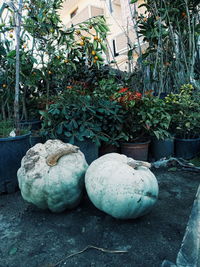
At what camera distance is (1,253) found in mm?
981

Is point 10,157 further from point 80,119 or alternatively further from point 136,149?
point 136,149

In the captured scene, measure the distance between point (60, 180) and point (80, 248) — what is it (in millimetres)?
392

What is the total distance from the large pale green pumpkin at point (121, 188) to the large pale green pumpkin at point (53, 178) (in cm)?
12

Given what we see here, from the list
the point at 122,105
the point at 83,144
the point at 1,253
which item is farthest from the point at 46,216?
the point at 122,105

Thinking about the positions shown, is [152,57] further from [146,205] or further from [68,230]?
[68,230]

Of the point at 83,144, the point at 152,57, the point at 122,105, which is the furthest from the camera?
the point at 152,57

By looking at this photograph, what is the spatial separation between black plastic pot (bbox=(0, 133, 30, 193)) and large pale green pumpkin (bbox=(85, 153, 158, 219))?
775 millimetres

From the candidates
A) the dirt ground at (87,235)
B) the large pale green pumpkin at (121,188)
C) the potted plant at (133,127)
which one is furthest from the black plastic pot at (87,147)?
the large pale green pumpkin at (121,188)

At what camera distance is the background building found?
540 cm

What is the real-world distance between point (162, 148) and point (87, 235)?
1.74 meters

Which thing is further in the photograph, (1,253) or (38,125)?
(38,125)

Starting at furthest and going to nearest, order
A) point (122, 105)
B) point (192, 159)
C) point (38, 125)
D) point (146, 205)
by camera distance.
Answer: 1. point (38, 125)
2. point (192, 159)
3. point (122, 105)
4. point (146, 205)

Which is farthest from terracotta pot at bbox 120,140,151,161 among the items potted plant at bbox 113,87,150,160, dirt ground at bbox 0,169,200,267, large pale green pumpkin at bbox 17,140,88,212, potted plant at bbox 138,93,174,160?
large pale green pumpkin at bbox 17,140,88,212

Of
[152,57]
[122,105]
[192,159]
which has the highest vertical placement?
[152,57]
